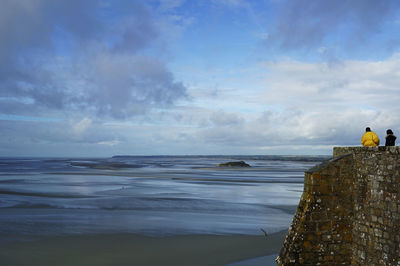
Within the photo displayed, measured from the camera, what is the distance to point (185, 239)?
11.6 meters

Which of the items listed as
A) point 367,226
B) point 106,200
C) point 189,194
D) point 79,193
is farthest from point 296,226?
point 79,193

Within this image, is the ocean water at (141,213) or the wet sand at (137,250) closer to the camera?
the wet sand at (137,250)

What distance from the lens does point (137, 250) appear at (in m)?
10.4

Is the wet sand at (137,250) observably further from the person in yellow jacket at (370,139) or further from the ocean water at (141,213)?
the person in yellow jacket at (370,139)

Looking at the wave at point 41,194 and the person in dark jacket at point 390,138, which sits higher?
the person in dark jacket at point 390,138

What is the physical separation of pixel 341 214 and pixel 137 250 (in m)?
6.14

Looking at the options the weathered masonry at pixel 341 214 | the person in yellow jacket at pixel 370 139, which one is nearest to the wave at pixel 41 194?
the weathered masonry at pixel 341 214

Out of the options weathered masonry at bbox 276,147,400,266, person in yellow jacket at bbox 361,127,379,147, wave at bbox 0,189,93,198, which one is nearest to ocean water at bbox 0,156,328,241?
wave at bbox 0,189,93,198

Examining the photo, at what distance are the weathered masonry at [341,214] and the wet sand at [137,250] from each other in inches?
124

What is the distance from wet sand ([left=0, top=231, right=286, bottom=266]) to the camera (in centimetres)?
948

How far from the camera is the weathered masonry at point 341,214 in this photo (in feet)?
22.5

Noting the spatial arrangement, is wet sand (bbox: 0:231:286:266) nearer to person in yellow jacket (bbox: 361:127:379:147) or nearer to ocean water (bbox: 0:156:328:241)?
ocean water (bbox: 0:156:328:241)

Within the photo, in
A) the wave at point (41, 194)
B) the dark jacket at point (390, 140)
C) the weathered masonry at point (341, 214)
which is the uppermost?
the dark jacket at point (390, 140)

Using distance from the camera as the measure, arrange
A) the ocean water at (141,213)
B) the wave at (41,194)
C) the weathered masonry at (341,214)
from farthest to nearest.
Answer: the wave at (41,194) < the ocean water at (141,213) < the weathered masonry at (341,214)
